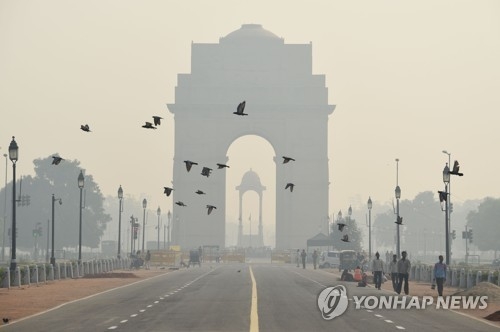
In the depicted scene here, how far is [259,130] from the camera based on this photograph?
158 metres

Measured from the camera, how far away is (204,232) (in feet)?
516

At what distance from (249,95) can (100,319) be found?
4969 inches

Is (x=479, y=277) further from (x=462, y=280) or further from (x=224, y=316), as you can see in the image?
(x=224, y=316)

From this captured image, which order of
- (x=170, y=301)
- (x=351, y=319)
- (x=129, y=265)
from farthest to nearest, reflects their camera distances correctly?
(x=129, y=265)
(x=170, y=301)
(x=351, y=319)

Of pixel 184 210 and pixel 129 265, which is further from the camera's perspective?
pixel 184 210

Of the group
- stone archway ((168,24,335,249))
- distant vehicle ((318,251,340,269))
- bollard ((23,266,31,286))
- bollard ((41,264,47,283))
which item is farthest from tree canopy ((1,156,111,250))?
bollard ((23,266,31,286))

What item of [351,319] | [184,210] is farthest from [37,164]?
[351,319]

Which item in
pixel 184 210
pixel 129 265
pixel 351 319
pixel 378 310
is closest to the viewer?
pixel 351 319

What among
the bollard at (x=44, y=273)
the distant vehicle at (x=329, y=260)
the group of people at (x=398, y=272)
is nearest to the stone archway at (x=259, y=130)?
the distant vehicle at (x=329, y=260)

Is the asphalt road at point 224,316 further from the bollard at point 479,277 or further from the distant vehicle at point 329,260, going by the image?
the distant vehicle at point 329,260

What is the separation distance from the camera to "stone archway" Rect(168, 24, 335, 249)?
15700cm

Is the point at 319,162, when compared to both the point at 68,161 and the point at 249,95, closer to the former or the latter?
the point at 249,95

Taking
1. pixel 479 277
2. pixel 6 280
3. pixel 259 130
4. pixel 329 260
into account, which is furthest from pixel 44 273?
pixel 259 130

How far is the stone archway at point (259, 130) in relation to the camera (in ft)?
515
